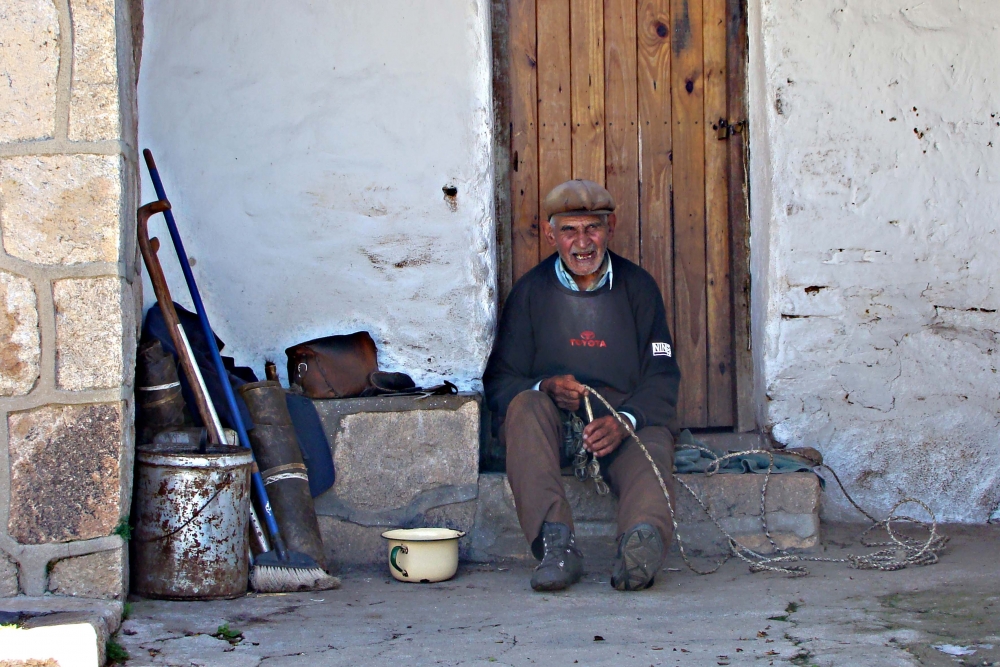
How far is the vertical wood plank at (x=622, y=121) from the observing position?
4.48m

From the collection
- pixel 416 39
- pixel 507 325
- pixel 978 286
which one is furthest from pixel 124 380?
pixel 978 286

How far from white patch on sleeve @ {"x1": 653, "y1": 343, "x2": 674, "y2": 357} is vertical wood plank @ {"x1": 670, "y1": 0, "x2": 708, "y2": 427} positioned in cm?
58

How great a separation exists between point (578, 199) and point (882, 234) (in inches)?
49.1

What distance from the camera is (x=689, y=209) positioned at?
4.50m

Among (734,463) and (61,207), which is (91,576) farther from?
(734,463)

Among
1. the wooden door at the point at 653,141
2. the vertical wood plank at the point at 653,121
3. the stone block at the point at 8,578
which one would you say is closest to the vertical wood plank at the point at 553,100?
the wooden door at the point at 653,141

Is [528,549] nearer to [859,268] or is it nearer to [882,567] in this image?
[882,567]

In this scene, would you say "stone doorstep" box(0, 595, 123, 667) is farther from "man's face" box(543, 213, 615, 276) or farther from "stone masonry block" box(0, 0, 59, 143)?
"man's face" box(543, 213, 615, 276)

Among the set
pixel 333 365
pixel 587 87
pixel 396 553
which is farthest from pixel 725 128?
pixel 396 553

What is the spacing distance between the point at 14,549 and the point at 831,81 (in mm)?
3350

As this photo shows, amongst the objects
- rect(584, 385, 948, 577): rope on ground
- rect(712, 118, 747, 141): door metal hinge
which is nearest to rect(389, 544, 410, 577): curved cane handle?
rect(584, 385, 948, 577): rope on ground

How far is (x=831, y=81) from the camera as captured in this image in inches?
166

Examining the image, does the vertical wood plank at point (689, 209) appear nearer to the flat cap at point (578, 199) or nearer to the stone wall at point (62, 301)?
the flat cap at point (578, 199)

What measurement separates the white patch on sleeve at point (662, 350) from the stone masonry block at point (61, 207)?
1953 millimetres
